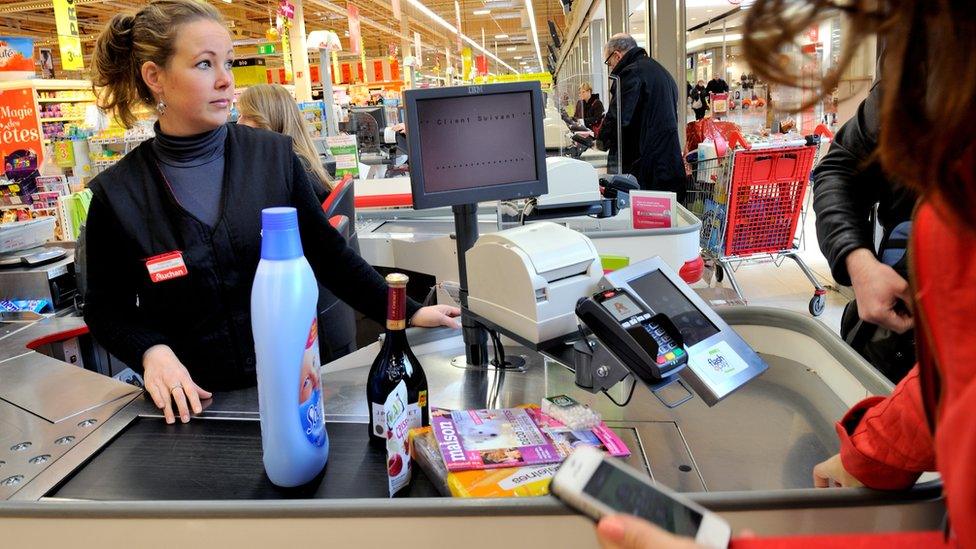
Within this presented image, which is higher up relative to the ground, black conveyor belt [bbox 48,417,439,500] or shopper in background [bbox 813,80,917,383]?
shopper in background [bbox 813,80,917,383]

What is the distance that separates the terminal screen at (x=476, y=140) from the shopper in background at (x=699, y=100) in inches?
428

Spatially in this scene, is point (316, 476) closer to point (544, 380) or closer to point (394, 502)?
point (394, 502)

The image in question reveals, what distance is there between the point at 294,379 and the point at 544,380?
66 centimetres

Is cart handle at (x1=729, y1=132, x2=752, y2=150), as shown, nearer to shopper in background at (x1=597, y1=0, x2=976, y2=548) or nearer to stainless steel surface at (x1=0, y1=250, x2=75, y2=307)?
stainless steel surface at (x1=0, y1=250, x2=75, y2=307)

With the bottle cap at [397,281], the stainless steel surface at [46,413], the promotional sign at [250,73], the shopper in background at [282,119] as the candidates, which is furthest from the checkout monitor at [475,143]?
the promotional sign at [250,73]

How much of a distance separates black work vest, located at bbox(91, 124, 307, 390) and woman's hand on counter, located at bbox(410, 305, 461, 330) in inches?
15.5

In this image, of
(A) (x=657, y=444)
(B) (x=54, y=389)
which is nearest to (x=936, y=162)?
(A) (x=657, y=444)

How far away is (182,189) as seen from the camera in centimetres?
163

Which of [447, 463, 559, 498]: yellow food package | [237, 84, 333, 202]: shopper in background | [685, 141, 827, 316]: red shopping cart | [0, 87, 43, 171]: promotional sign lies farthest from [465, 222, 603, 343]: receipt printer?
[0, 87, 43, 171]: promotional sign

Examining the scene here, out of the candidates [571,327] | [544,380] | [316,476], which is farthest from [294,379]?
[544,380]

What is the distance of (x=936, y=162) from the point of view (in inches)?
18.7

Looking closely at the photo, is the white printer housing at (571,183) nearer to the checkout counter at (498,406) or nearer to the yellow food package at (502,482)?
the checkout counter at (498,406)

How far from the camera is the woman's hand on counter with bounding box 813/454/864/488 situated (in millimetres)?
966

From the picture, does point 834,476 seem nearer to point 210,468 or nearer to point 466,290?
point 466,290
